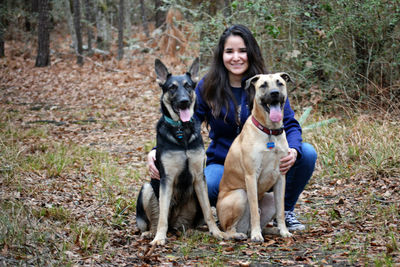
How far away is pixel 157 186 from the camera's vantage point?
3979 mm

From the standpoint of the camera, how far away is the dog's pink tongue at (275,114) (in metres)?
3.46

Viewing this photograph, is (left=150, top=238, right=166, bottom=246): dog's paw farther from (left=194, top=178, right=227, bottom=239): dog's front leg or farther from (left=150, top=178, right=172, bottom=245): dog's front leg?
(left=194, top=178, right=227, bottom=239): dog's front leg

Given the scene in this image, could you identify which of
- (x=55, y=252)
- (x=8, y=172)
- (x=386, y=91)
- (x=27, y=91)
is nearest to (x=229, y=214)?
(x=55, y=252)

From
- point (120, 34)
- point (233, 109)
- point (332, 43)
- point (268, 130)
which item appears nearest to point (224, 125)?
point (233, 109)

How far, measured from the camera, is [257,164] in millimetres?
3555

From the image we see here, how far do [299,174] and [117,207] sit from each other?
6.74ft

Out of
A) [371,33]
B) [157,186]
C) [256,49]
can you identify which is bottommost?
[157,186]

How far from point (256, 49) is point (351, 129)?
2.74 meters

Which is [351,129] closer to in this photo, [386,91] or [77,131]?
[386,91]

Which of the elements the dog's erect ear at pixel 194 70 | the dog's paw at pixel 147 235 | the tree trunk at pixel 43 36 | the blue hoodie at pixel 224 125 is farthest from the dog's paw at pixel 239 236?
the tree trunk at pixel 43 36

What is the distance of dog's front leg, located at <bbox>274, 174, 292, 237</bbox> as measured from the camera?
12.2 ft

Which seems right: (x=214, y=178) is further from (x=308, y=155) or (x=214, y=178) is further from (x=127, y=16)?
(x=127, y=16)

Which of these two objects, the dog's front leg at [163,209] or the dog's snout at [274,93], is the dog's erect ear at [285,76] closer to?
the dog's snout at [274,93]

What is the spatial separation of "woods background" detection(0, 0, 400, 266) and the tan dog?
23 cm
